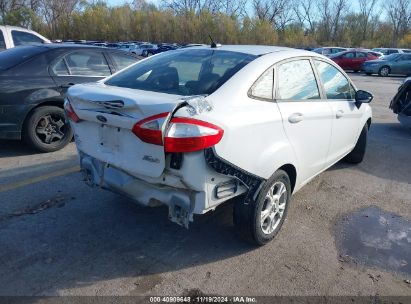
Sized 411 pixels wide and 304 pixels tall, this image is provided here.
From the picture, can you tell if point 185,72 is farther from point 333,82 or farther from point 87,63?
point 87,63

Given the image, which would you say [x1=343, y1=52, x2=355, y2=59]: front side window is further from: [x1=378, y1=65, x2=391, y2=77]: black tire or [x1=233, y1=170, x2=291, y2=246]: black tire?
[x1=233, y1=170, x2=291, y2=246]: black tire

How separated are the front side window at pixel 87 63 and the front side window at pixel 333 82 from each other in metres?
3.74

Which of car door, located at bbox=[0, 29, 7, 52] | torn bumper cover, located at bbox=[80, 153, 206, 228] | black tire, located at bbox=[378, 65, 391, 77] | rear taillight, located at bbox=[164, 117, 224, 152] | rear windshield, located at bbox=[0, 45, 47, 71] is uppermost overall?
car door, located at bbox=[0, 29, 7, 52]

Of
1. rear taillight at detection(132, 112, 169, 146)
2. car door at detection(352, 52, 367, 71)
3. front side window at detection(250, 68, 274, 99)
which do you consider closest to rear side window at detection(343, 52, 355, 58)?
car door at detection(352, 52, 367, 71)

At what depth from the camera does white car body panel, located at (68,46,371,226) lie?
2828mm

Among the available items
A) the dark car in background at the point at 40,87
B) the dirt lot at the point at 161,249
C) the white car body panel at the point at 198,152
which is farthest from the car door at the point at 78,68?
the white car body panel at the point at 198,152

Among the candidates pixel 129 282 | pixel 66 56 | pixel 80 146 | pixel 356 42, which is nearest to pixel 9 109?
pixel 66 56

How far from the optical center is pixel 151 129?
2.75 meters

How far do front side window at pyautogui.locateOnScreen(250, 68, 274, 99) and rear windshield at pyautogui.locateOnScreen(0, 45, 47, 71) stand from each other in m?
3.94

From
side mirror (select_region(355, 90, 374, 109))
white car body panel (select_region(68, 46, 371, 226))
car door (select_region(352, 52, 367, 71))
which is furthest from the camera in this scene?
car door (select_region(352, 52, 367, 71))

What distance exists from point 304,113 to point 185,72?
118 centimetres

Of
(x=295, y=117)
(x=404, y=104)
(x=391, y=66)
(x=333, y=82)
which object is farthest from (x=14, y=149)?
(x=391, y=66)

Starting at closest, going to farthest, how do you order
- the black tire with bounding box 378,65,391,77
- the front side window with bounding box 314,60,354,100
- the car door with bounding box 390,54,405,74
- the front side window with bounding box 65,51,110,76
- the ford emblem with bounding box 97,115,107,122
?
the ford emblem with bounding box 97,115,107,122 < the front side window with bounding box 314,60,354,100 < the front side window with bounding box 65,51,110,76 < the black tire with bounding box 378,65,391,77 < the car door with bounding box 390,54,405,74

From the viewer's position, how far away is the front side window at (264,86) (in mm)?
3285
